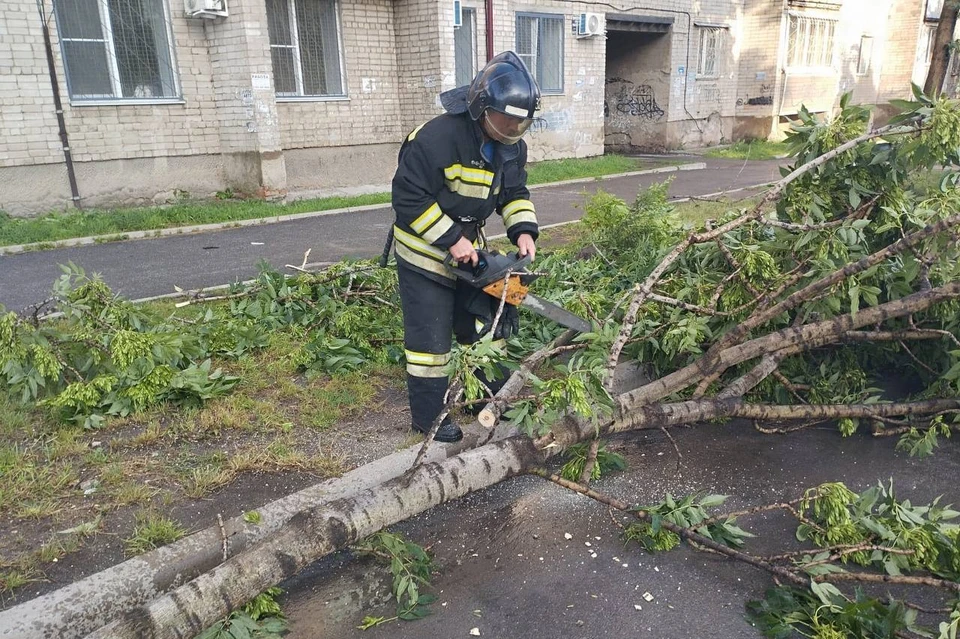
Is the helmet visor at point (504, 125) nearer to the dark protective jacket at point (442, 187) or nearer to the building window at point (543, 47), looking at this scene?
the dark protective jacket at point (442, 187)

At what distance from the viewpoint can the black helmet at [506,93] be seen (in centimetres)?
325

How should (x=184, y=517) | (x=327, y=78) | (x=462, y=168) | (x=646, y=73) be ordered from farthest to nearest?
1. (x=646, y=73)
2. (x=327, y=78)
3. (x=462, y=168)
4. (x=184, y=517)

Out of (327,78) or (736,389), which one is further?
(327,78)

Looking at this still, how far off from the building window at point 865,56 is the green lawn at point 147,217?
20.5m

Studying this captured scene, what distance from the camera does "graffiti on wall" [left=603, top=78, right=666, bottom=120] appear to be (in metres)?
19.5

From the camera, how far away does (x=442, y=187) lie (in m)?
3.50

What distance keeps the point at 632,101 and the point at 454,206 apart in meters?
17.7

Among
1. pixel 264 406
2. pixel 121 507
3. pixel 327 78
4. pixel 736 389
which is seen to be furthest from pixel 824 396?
pixel 327 78

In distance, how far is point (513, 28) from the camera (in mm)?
14922

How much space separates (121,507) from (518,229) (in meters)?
2.30

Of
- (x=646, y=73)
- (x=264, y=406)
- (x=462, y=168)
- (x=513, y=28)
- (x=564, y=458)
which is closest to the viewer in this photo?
(x=462, y=168)

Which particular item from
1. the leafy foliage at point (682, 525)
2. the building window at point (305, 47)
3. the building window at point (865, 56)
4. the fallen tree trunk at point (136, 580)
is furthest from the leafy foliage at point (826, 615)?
the building window at point (865, 56)

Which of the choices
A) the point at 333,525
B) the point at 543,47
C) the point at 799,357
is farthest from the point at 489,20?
the point at 333,525

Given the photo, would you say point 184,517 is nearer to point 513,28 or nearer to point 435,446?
point 435,446
